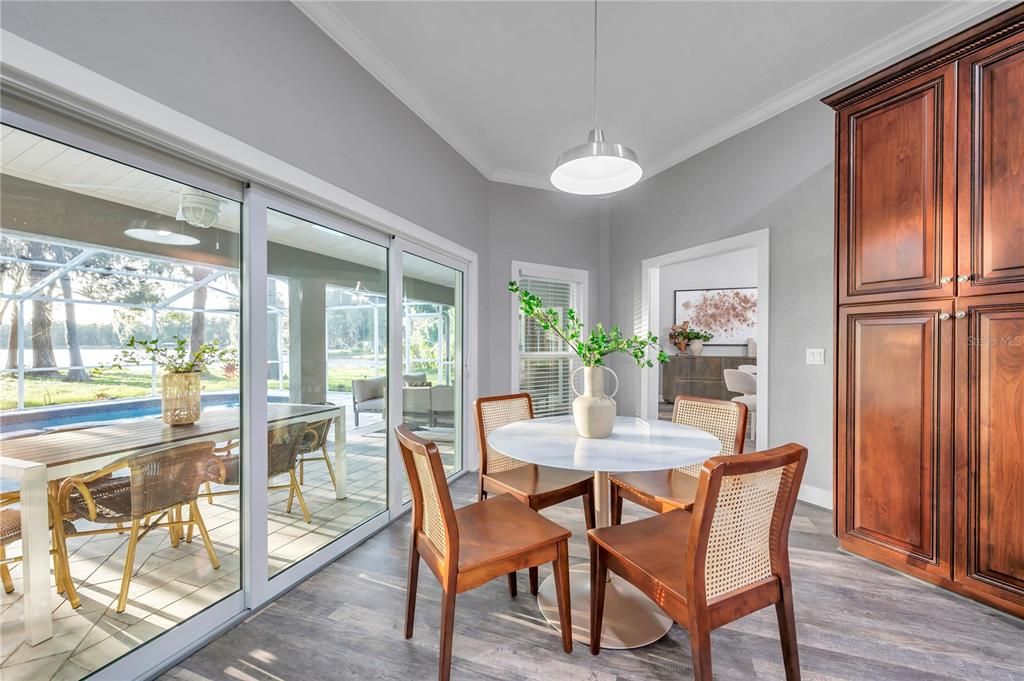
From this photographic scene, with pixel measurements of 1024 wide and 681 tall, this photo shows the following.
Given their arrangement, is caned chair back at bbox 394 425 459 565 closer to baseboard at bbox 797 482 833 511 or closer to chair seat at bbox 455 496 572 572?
chair seat at bbox 455 496 572 572

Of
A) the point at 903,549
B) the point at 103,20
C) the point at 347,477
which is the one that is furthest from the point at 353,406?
the point at 903,549

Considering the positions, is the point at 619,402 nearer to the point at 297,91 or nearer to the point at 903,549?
the point at 903,549

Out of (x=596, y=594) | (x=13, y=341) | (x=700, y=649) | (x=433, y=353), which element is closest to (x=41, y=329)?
(x=13, y=341)

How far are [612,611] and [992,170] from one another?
240 centimetres

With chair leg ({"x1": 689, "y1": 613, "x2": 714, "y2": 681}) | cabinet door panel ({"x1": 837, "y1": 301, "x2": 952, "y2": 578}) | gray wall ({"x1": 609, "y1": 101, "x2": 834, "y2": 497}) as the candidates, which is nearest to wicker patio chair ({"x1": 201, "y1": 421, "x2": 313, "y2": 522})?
chair leg ({"x1": 689, "y1": 613, "x2": 714, "y2": 681})

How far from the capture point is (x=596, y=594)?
5.08 ft

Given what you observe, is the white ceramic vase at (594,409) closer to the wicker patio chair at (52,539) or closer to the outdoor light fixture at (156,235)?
the outdoor light fixture at (156,235)

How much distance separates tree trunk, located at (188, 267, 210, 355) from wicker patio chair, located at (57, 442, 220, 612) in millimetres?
394

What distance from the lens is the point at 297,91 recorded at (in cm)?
195

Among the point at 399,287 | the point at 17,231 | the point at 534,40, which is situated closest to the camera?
the point at 17,231

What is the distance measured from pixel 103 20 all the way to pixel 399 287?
173 cm

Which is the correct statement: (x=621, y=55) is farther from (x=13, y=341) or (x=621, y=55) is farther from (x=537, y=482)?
(x=13, y=341)

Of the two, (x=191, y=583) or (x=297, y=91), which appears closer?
(x=191, y=583)

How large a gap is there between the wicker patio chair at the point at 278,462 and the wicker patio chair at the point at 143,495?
5 cm
